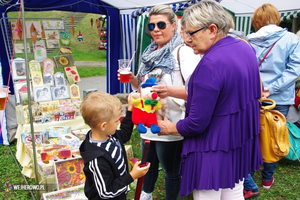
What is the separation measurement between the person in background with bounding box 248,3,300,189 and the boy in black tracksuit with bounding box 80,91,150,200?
1833mm

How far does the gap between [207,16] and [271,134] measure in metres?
1.16

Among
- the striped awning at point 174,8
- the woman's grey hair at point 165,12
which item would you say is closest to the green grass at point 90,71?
the striped awning at point 174,8

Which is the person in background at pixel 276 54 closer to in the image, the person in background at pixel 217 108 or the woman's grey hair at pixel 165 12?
the woman's grey hair at pixel 165 12

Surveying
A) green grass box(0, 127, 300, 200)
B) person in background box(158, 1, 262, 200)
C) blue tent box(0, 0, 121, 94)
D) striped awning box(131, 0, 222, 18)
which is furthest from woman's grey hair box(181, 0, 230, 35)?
blue tent box(0, 0, 121, 94)

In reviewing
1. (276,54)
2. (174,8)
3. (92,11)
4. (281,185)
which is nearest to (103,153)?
(276,54)

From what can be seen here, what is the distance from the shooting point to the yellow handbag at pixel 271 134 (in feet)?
6.37

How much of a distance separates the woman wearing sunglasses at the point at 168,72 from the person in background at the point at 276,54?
3.61ft

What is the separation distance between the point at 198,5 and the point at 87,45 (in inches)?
667

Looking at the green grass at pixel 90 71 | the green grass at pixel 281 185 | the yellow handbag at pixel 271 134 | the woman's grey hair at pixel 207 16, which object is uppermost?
the woman's grey hair at pixel 207 16

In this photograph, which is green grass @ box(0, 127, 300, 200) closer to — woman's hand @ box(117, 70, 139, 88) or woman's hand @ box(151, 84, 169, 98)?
woman's hand @ box(117, 70, 139, 88)

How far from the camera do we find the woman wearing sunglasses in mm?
1859

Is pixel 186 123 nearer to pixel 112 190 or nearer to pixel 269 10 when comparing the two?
pixel 112 190

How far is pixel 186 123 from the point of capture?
142 centimetres

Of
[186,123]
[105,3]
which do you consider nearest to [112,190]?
[186,123]
